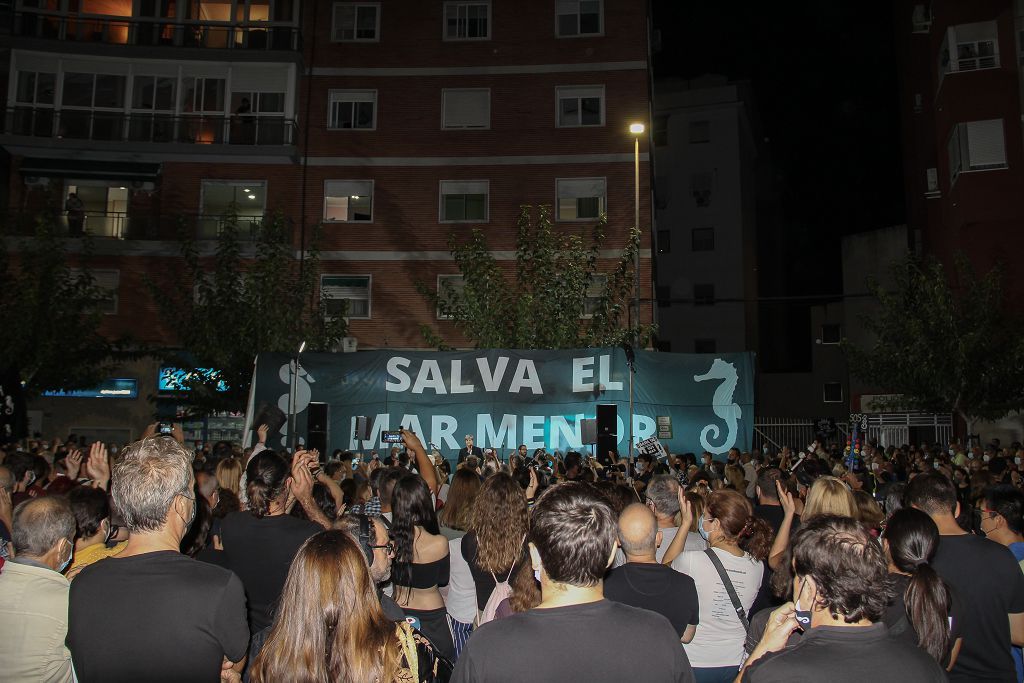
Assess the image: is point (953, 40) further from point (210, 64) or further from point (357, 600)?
point (357, 600)

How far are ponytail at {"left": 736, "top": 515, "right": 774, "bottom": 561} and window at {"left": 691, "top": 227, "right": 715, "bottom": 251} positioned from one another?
42.1 m

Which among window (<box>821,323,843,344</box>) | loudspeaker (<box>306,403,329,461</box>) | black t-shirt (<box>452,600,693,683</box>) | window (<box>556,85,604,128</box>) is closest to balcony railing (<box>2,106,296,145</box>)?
window (<box>556,85,604,128</box>)

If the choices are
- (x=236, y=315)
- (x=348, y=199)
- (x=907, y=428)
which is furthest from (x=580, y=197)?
(x=907, y=428)

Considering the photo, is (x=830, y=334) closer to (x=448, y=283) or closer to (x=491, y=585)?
(x=448, y=283)

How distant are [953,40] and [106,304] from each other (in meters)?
30.5

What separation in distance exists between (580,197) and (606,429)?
1323 centimetres

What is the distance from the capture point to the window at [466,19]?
3195 centimetres

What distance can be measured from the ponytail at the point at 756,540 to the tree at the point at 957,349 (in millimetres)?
22822

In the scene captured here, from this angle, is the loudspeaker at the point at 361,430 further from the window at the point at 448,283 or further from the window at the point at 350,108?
the window at the point at 350,108

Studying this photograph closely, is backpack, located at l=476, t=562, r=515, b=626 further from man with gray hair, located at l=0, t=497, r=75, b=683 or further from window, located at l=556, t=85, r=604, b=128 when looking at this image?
window, located at l=556, t=85, r=604, b=128

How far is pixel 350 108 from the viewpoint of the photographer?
31.8 metres

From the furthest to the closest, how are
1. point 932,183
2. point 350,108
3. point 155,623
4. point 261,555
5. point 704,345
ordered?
point 704,345
point 932,183
point 350,108
point 261,555
point 155,623

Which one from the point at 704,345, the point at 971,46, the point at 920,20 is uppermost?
the point at 920,20

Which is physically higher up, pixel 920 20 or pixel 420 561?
pixel 920 20
